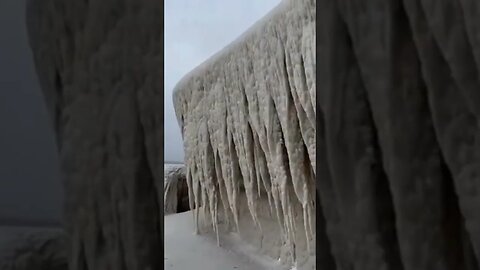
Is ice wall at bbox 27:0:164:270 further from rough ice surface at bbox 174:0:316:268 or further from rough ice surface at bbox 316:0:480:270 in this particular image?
rough ice surface at bbox 174:0:316:268

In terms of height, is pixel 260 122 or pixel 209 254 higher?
pixel 260 122

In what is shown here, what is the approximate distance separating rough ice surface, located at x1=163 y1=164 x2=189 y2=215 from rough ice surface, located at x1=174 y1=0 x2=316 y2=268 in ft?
2.95

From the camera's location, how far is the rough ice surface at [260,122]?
2670 millimetres

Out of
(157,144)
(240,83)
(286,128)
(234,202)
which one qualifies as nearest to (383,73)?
(157,144)

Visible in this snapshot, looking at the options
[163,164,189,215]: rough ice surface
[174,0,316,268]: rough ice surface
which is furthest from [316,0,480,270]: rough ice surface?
[163,164,189,215]: rough ice surface

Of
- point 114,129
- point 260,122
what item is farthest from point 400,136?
point 260,122

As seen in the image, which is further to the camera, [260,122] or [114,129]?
[260,122]

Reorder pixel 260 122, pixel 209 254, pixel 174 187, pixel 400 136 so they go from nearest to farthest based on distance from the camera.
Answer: pixel 400 136 < pixel 260 122 < pixel 209 254 < pixel 174 187

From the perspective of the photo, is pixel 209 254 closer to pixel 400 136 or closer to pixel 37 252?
pixel 37 252

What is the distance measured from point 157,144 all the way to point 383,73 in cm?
15

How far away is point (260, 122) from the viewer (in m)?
3.01

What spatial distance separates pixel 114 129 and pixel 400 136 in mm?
177

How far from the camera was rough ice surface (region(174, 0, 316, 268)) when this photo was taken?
267 centimetres

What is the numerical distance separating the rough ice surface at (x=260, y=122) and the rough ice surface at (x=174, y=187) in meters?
0.90
